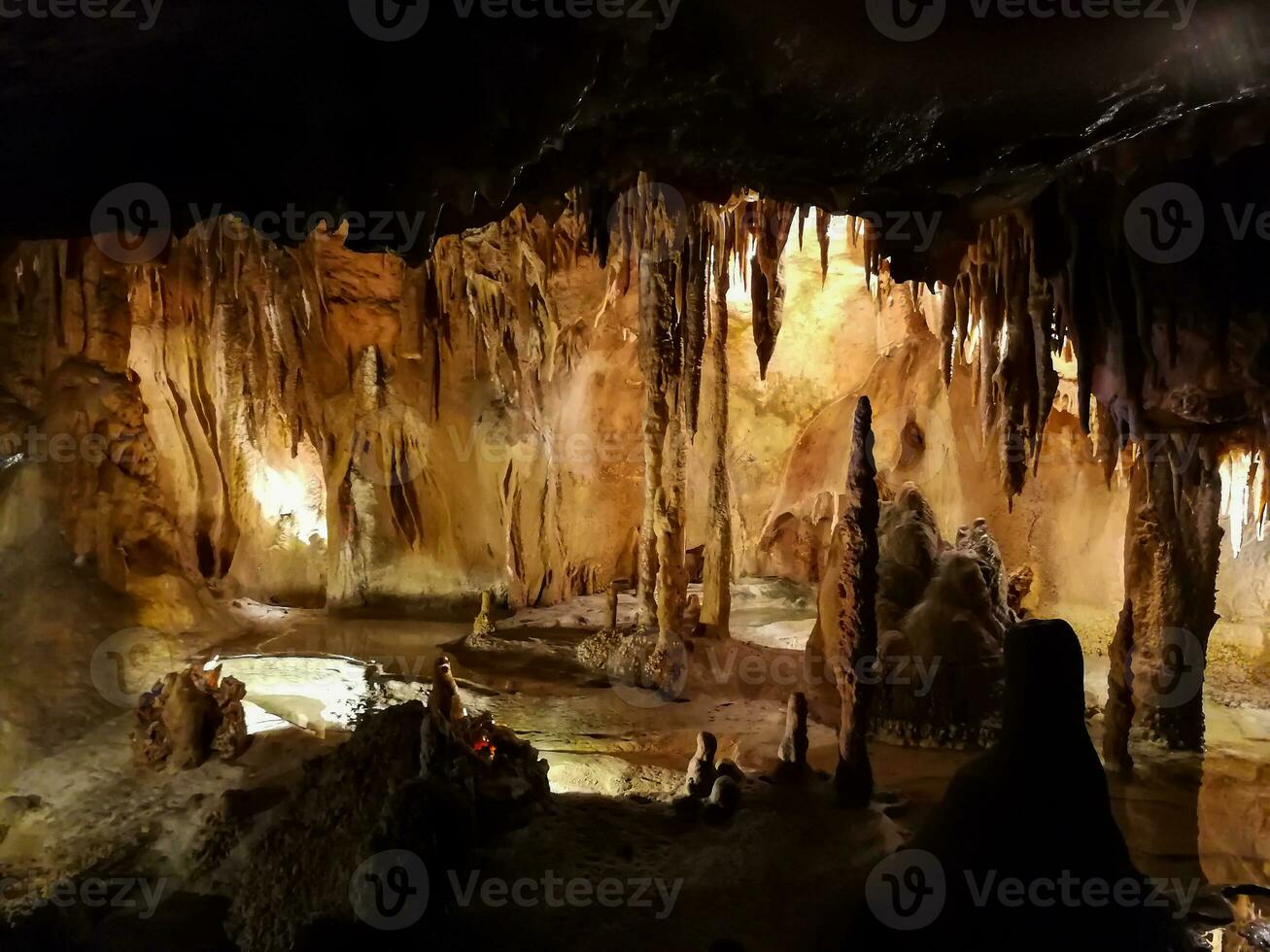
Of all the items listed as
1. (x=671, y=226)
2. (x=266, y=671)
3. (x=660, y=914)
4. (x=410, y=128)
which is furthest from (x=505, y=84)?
(x=266, y=671)

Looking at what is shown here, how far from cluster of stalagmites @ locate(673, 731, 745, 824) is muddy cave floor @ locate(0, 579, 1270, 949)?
14 cm

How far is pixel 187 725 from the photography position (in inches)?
241

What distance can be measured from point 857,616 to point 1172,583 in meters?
3.32

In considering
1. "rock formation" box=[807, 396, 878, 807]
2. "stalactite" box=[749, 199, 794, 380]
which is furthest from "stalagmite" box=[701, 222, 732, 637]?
"rock formation" box=[807, 396, 878, 807]

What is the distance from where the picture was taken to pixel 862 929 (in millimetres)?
3906

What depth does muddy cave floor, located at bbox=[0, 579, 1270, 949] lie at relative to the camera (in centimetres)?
434

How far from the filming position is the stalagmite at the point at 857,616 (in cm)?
535

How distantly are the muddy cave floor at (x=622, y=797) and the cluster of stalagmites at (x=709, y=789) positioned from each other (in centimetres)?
14

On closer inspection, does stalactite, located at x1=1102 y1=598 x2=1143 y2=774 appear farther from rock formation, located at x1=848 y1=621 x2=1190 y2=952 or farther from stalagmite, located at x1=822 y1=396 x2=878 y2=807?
rock formation, located at x1=848 y1=621 x2=1190 y2=952

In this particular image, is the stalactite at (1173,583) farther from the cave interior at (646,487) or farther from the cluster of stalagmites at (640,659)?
the cluster of stalagmites at (640,659)

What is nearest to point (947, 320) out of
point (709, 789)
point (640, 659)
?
point (709, 789)

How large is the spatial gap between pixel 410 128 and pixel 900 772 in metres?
5.64

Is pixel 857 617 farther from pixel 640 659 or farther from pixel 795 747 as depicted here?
pixel 640 659

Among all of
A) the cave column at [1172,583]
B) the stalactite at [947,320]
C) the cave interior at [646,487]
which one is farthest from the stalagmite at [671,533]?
the cave column at [1172,583]
